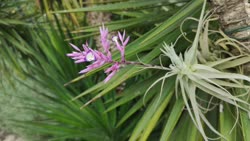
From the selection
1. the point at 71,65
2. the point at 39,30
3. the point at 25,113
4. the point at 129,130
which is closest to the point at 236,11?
the point at 129,130

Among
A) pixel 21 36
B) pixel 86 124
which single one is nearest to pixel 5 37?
pixel 21 36

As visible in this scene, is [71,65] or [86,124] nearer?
[86,124]

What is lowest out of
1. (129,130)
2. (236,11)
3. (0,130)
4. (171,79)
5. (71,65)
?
(0,130)

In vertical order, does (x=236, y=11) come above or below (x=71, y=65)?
above

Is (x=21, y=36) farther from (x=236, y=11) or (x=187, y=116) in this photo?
(x=236, y=11)

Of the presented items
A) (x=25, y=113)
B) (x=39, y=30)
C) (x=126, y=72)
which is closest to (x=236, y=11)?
(x=126, y=72)

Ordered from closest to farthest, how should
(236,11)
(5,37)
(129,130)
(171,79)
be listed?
(236,11) < (171,79) < (129,130) < (5,37)

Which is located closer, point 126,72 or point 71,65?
point 126,72

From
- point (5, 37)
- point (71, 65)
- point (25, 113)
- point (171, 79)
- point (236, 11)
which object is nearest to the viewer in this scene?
point (236, 11)

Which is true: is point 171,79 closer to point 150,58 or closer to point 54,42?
point 150,58

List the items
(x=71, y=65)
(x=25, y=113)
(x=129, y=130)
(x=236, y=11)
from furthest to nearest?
(x=25, y=113), (x=71, y=65), (x=129, y=130), (x=236, y=11)
